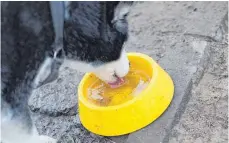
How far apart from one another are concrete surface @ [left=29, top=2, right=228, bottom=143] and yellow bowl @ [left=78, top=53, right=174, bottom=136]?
32mm

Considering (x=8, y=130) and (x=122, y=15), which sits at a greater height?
(x=122, y=15)

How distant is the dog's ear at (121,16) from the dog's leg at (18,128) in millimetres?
530

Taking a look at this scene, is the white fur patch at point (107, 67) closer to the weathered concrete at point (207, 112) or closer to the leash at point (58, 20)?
the leash at point (58, 20)

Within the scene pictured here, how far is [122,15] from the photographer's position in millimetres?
1399

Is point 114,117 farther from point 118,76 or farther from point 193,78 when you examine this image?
point 193,78

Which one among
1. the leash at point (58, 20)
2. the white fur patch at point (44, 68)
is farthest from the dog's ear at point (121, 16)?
the white fur patch at point (44, 68)

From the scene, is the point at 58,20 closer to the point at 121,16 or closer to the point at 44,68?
the point at 121,16

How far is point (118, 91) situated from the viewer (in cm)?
188

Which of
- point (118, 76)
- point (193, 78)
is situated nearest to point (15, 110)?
point (118, 76)

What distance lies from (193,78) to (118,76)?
47cm

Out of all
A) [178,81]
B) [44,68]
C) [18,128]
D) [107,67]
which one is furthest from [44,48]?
[178,81]

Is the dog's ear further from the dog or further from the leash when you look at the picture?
the leash

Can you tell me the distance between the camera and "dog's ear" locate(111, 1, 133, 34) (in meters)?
1.36

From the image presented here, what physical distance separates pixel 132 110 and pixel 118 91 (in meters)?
0.16
